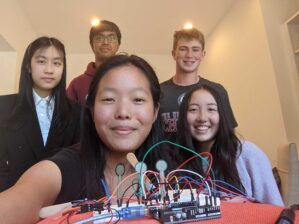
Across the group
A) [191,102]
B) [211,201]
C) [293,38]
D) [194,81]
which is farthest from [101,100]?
[293,38]

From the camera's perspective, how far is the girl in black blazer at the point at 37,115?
1080 millimetres

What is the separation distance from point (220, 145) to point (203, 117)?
140mm

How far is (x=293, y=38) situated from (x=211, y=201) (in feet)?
7.36

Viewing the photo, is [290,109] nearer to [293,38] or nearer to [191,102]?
[293,38]

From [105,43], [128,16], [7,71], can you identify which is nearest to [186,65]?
[105,43]

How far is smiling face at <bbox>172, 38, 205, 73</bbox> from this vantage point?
1607 millimetres

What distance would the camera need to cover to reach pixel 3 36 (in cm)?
227

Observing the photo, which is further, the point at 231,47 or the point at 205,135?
the point at 231,47

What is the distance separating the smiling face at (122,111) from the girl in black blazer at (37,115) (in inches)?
18.4

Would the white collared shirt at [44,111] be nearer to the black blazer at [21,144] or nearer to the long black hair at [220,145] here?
the black blazer at [21,144]

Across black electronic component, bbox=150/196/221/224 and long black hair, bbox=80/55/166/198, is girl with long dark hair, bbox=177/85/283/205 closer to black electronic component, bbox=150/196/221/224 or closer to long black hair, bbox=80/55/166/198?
long black hair, bbox=80/55/166/198

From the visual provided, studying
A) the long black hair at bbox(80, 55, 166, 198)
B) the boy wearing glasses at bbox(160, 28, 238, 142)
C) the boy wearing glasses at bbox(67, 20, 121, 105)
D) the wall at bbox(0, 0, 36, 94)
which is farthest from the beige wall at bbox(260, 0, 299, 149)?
the wall at bbox(0, 0, 36, 94)

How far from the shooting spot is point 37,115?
113 centimetres

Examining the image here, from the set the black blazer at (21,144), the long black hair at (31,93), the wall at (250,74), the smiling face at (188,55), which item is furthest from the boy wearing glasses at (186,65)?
the wall at (250,74)
